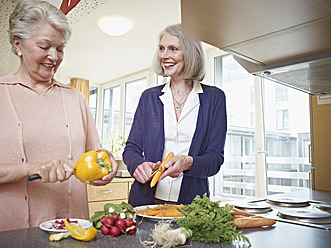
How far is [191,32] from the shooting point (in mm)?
1207

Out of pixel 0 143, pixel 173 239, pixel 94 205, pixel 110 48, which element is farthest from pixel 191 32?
pixel 110 48

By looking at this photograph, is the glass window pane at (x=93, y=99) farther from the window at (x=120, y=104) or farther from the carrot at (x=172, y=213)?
the carrot at (x=172, y=213)

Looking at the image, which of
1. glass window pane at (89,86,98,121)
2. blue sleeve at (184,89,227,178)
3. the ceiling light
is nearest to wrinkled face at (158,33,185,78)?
blue sleeve at (184,89,227,178)

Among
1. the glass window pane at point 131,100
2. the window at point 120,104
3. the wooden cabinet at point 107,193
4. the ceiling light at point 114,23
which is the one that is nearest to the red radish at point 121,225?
the wooden cabinet at point 107,193

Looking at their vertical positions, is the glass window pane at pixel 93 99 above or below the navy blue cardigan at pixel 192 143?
above

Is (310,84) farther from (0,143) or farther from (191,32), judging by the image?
(0,143)

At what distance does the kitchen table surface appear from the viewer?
0.87 meters

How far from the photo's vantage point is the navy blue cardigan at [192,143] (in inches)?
60.2

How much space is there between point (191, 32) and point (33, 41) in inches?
26.5

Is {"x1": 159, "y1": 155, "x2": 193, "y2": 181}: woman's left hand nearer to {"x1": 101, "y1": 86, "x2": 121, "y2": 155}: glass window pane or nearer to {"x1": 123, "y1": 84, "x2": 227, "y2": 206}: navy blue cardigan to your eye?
{"x1": 123, "y1": 84, "x2": 227, "y2": 206}: navy blue cardigan

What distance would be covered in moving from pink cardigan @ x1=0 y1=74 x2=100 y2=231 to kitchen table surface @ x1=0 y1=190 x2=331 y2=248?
285mm

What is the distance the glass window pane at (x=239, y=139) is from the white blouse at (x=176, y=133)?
9.24 feet

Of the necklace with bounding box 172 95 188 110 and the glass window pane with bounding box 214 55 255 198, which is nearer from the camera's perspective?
the necklace with bounding box 172 95 188 110

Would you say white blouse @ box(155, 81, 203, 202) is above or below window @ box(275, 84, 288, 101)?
below
